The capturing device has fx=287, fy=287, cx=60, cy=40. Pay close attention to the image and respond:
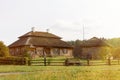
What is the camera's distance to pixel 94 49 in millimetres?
78812

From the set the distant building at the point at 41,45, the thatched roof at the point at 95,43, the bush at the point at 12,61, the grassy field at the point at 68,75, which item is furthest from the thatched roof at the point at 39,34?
the grassy field at the point at 68,75

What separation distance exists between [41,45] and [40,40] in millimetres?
2589

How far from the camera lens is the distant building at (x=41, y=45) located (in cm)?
6919

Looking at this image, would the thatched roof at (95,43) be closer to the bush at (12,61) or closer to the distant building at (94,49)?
the distant building at (94,49)

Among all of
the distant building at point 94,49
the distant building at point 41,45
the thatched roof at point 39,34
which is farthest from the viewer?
the distant building at point 94,49

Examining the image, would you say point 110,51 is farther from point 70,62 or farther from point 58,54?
point 70,62

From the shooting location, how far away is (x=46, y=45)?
70812mm

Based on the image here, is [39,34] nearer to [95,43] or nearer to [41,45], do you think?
[41,45]

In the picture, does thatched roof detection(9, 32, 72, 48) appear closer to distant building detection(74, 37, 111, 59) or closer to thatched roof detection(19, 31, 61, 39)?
thatched roof detection(19, 31, 61, 39)

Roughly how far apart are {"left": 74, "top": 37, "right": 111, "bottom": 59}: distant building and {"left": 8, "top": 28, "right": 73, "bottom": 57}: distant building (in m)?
6.24

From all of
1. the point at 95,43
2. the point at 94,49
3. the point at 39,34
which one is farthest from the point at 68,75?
the point at 95,43

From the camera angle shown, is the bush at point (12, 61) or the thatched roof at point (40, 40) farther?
the thatched roof at point (40, 40)

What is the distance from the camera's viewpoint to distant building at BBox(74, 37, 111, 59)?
245 feet

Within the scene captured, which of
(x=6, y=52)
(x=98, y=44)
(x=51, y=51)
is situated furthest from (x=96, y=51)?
(x=6, y=52)
